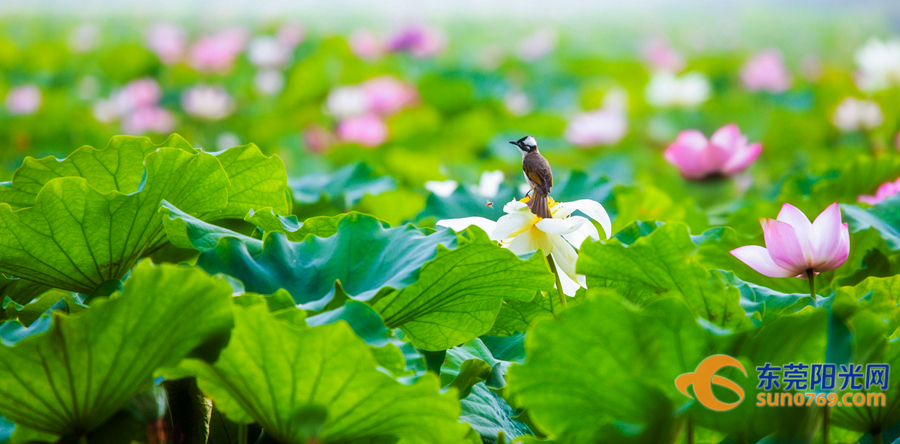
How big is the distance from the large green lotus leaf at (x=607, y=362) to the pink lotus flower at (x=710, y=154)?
111 centimetres

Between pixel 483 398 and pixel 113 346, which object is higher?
pixel 113 346

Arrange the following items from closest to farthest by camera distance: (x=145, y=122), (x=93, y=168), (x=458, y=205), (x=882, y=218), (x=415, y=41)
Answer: (x=93, y=168)
(x=882, y=218)
(x=458, y=205)
(x=145, y=122)
(x=415, y=41)

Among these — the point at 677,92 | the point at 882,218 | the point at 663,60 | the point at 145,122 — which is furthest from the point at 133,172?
the point at 663,60

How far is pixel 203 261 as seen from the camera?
61 centimetres

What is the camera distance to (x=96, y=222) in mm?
660

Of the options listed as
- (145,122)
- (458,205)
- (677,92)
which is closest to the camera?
(458,205)

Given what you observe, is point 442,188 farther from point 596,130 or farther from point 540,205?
point 596,130

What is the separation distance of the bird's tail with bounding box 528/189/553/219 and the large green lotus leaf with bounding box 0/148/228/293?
312mm

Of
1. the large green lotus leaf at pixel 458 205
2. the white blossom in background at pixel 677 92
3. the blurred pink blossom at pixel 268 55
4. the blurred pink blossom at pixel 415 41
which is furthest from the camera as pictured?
the blurred pink blossom at pixel 415 41

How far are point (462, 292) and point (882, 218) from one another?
601 millimetres

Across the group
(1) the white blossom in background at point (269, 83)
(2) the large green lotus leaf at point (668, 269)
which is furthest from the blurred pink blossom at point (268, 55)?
(2) the large green lotus leaf at point (668, 269)

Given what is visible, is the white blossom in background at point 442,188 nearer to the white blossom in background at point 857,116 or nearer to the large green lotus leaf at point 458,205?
the large green lotus leaf at point 458,205

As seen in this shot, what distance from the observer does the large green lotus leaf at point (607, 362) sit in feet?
1.60

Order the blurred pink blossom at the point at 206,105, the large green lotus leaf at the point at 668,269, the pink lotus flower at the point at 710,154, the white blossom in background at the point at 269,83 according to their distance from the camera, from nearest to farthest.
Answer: the large green lotus leaf at the point at 668,269 → the pink lotus flower at the point at 710,154 → the blurred pink blossom at the point at 206,105 → the white blossom in background at the point at 269,83
